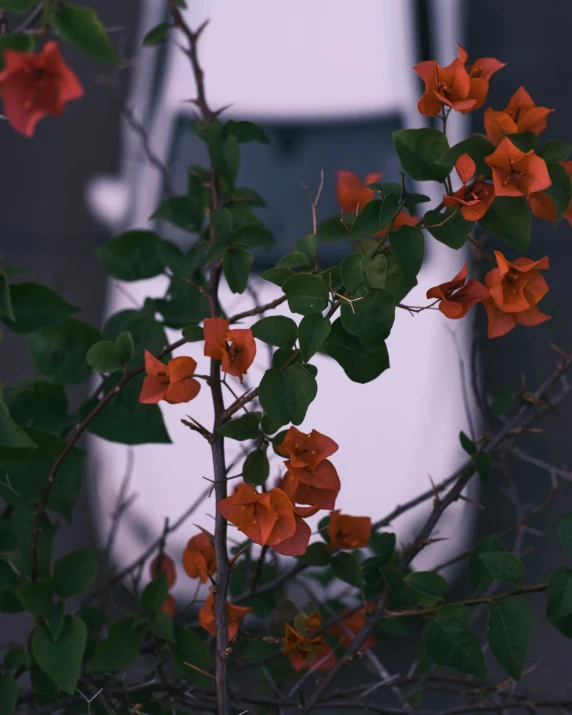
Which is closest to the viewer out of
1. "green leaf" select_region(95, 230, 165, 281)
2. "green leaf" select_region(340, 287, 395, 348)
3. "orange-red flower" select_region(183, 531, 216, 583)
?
"green leaf" select_region(340, 287, 395, 348)

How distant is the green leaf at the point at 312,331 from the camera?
40 cm

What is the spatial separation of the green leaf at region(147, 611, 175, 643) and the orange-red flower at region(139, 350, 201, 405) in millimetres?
141

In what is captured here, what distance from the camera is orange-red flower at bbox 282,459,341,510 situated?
417 millimetres

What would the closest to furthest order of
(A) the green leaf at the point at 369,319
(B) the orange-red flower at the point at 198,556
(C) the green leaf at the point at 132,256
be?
(A) the green leaf at the point at 369,319
(B) the orange-red flower at the point at 198,556
(C) the green leaf at the point at 132,256

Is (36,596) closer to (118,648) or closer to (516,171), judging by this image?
(118,648)

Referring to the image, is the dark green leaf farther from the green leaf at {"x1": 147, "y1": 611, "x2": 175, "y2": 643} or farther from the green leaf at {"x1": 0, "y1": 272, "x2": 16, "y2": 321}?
the green leaf at {"x1": 0, "y1": 272, "x2": 16, "y2": 321}

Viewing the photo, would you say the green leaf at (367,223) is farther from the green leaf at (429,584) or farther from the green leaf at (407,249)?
the green leaf at (429,584)

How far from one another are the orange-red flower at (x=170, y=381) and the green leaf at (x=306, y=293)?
6 centimetres

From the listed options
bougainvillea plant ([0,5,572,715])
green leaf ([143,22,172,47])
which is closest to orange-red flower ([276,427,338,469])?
bougainvillea plant ([0,5,572,715])

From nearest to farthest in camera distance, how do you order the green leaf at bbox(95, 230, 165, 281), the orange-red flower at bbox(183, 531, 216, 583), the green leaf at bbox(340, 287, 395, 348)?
the green leaf at bbox(340, 287, 395, 348) → the orange-red flower at bbox(183, 531, 216, 583) → the green leaf at bbox(95, 230, 165, 281)

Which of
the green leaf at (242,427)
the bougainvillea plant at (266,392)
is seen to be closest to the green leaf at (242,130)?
the bougainvillea plant at (266,392)

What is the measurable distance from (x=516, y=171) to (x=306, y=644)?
0.31m

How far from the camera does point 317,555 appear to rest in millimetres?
537

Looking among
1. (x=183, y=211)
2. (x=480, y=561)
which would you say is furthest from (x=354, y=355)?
(x=183, y=211)
